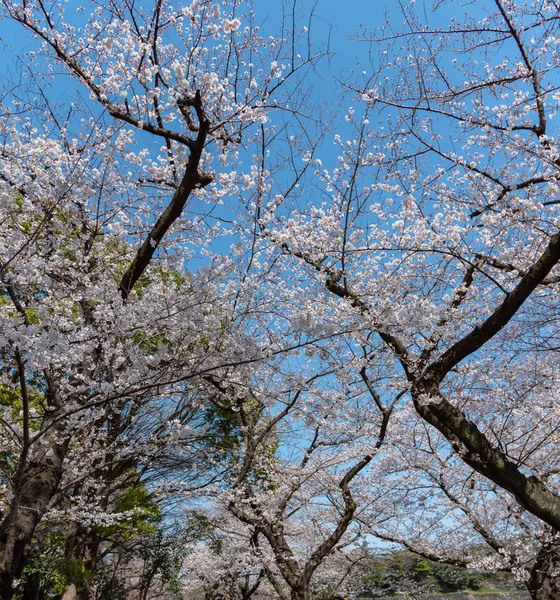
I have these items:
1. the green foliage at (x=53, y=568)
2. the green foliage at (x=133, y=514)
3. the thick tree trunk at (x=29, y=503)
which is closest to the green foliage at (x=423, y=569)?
the green foliage at (x=133, y=514)

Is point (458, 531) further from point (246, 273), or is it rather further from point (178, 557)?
point (246, 273)

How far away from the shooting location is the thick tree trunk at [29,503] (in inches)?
135

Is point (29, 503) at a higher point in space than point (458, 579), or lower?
lower

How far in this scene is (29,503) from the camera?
3.77 meters

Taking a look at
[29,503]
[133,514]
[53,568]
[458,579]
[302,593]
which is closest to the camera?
[29,503]

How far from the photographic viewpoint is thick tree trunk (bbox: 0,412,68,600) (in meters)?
3.42

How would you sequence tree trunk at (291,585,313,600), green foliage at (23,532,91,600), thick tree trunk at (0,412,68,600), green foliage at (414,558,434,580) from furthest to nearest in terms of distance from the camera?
1. green foliage at (414,558,434,580)
2. green foliage at (23,532,91,600)
3. tree trunk at (291,585,313,600)
4. thick tree trunk at (0,412,68,600)

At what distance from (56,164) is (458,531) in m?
11.2

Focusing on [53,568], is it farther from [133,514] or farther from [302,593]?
[302,593]

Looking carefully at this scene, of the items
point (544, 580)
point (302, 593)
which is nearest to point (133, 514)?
point (302, 593)

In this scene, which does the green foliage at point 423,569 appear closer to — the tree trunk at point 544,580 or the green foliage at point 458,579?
the green foliage at point 458,579

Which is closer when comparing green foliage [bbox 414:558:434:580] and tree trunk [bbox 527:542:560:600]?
tree trunk [bbox 527:542:560:600]

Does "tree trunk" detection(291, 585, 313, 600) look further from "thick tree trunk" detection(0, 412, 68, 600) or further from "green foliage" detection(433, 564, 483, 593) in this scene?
"green foliage" detection(433, 564, 483, 593)

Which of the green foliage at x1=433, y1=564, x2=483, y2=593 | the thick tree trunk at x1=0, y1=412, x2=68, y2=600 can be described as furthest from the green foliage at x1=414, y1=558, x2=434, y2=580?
the thick tree trunk at x1=0, y1=412, x2=68, y2=600
